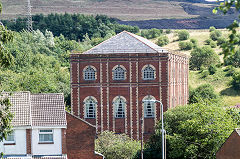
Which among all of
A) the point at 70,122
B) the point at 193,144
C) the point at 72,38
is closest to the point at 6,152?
the point at 70,122

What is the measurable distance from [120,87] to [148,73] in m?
3.52

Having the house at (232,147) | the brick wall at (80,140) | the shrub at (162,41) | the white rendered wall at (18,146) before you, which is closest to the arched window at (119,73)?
the brick wall at (80,140)

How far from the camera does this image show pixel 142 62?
6850cm

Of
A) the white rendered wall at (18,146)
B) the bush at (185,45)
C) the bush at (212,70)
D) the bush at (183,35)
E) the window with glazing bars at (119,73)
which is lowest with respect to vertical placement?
the bush at (212,70)

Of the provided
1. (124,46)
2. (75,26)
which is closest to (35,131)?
(124,46)

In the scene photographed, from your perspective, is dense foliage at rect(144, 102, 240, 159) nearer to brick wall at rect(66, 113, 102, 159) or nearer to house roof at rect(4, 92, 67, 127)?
brick wall at rect(66, 113, 102, 159)

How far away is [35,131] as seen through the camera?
37469 mm

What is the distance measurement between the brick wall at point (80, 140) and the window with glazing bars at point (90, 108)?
23581 millimetres

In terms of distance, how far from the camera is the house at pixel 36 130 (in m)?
36.9

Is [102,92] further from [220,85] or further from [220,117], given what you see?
[220,85]

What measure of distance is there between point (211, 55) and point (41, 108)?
101m

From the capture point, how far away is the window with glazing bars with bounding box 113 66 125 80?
69.2 metres

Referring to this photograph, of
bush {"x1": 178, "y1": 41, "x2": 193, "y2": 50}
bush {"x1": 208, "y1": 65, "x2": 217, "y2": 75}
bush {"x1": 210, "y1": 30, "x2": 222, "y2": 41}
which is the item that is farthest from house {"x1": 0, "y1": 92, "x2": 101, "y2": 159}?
bush {"x1": 210, "y1": 30, "x2": 222, "y2": 41}

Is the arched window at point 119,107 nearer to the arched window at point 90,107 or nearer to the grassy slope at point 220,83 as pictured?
the arched window at point 90,107
